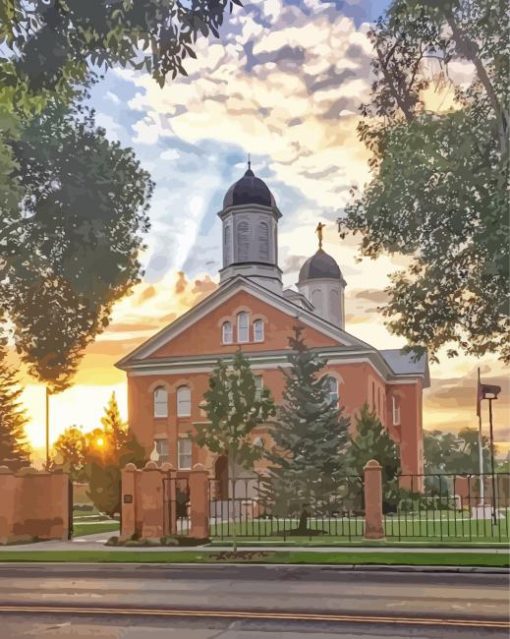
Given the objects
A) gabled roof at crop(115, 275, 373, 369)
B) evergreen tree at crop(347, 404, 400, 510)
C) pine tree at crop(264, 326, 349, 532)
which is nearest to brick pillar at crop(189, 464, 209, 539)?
pine tree at crop(264, 326, 349, 532)

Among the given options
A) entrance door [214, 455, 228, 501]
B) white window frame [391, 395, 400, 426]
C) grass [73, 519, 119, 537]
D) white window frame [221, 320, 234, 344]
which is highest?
white window frame [221, 320, 234, 344]

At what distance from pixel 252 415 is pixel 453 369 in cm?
354

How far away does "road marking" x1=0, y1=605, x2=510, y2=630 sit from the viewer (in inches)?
297

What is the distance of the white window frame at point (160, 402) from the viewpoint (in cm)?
2822

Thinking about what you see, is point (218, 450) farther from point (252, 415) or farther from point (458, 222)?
point (458, 222)

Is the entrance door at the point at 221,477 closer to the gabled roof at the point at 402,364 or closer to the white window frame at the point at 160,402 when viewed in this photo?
the white window frame at the point at 160,402

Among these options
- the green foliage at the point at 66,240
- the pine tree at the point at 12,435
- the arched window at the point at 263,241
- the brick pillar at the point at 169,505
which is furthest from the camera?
the pine tree at the point at 12,435

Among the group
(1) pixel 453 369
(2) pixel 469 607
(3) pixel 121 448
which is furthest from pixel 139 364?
(2) pixel 469 607

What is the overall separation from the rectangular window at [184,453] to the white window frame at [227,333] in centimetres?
350

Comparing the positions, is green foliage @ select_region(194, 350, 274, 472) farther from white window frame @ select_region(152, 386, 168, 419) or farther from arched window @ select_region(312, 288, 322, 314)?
arched window @ select_region(312, 288, 322, 314)

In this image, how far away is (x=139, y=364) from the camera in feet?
90.3

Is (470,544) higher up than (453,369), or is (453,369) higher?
(453,369)

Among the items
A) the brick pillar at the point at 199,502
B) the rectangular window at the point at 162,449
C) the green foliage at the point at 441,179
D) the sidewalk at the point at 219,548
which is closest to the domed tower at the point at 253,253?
the rectangular window at the point at 162,449

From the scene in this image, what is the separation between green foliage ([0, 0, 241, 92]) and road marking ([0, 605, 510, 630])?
4805 mm
